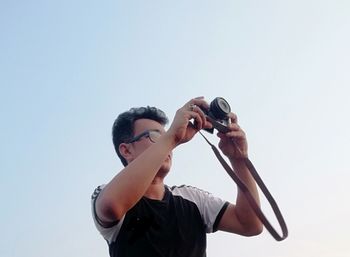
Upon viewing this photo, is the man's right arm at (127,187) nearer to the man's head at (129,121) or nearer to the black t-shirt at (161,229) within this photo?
the black t-shirt at (161,229)

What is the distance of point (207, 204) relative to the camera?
11.3 feet

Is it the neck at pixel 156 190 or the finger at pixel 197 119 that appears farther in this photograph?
the neck at pixel 156 190

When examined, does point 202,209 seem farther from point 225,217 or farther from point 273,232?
point 273,232

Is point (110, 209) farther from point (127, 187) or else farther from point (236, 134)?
point (236, 134)

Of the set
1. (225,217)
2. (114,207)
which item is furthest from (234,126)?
(114,207)

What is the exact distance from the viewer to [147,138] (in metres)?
3.50

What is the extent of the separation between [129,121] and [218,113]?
798 millimetres

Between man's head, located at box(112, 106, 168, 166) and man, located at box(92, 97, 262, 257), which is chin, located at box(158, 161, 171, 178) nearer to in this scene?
man, located at box(92, 97, 262, 257)

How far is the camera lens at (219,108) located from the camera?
315 cm

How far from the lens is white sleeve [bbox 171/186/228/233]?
336 cm

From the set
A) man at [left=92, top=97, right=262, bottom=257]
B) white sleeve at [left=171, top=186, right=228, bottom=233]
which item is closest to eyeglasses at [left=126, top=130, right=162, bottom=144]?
man at [left=92, top=97, right=262, bottom=257]

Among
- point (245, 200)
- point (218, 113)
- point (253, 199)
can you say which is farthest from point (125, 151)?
point (253, 199)

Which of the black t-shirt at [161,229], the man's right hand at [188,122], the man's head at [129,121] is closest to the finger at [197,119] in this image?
the man's right hand at [188,122]

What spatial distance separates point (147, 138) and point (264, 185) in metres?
0.86
